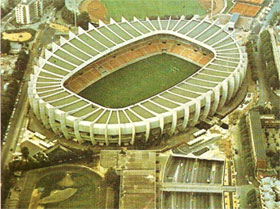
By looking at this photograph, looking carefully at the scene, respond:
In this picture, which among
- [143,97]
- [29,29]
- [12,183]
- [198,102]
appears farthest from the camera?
[29,29]

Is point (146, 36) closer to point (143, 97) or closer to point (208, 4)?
point (143, 97)

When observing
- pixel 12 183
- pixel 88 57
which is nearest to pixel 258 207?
pixel 12 183

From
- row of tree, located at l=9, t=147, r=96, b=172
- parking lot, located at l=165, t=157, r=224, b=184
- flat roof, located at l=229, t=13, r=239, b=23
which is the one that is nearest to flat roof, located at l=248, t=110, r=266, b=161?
parking lot, located at l=165, t=157, r=224, b=184

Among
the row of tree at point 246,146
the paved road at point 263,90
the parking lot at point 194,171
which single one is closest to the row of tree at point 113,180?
the parking lot at point 194,171

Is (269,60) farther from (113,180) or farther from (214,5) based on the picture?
(113,180)

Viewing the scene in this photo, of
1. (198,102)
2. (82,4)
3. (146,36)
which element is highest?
(82,4)

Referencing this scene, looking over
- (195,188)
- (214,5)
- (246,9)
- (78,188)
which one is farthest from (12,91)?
(246,9)
